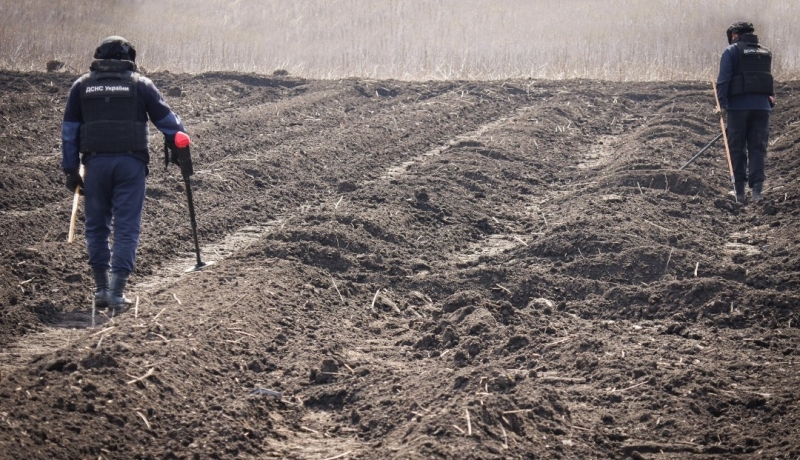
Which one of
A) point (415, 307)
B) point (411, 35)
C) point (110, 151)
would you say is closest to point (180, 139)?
point (110, 151)

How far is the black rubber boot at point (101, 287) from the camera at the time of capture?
669cm

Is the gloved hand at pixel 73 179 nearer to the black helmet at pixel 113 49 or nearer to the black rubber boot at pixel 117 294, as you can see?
the black rubber boot at pixel 117 294

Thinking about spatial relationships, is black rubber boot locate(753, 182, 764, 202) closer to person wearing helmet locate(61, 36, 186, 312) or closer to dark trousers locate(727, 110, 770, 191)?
dark trousers locate(727, 110, 770, 191)

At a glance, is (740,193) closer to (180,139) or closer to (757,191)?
(757,191)

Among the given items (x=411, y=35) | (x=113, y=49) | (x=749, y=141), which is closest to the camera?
(x=113, y=49)

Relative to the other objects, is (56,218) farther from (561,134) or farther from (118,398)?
(561,134)

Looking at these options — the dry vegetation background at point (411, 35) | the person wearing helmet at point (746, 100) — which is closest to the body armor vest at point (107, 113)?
the person wearing helmet at point (746, 100)

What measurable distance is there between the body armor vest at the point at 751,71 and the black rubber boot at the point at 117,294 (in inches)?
288

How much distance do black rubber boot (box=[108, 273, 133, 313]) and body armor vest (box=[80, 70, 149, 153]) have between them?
38.8 inches

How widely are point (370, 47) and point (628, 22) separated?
7117mm

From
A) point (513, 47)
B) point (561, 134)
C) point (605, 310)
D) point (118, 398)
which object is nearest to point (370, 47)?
point (513, 47)

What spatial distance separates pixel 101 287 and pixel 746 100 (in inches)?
300

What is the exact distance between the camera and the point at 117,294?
6684 mm

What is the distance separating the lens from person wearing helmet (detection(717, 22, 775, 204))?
1012 centimetres
